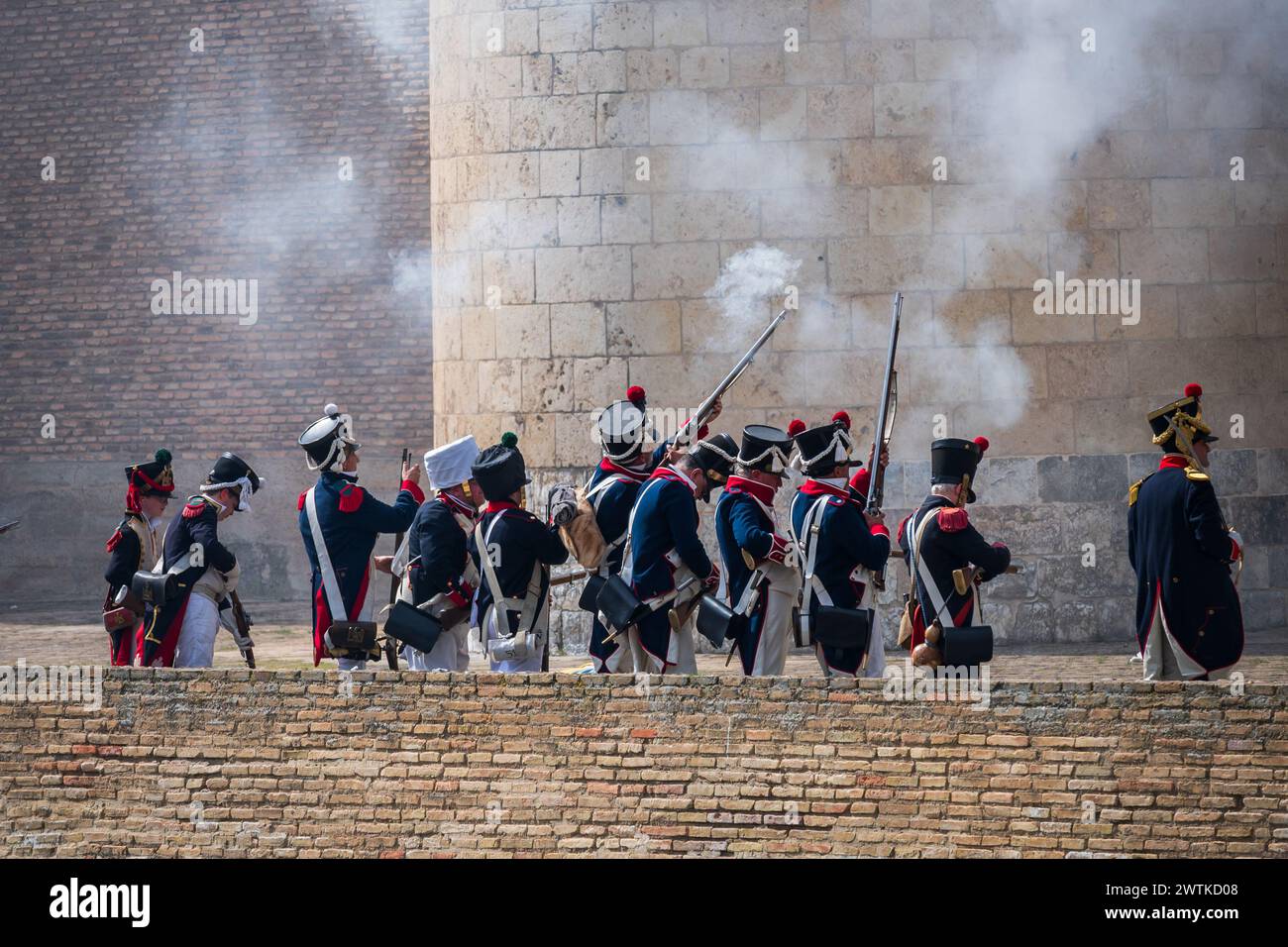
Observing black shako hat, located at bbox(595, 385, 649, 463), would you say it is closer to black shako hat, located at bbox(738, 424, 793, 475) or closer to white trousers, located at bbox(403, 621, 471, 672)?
black shako hat, located at bbox(738, 424, 793, 475)

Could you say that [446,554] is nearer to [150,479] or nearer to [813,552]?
[813,552]

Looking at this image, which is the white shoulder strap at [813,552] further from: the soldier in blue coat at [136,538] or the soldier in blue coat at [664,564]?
the soldier in blue coat at [136,538]

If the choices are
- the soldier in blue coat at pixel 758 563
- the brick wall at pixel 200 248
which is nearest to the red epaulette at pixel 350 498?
the soldier in blue coat at pixel 758 563

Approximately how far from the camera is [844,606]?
28.0 ft

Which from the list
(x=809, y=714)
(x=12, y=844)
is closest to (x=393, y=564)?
(x=12, y=844)

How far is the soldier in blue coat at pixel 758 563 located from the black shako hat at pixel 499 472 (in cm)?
103

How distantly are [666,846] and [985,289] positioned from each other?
599cm

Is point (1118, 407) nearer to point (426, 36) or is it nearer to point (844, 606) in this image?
point (844, 606)

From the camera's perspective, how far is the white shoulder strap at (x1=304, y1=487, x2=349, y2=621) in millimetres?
8945

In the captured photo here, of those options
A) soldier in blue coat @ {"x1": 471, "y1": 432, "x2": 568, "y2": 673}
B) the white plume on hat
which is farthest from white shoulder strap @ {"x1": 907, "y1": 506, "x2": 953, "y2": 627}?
the white plume on hat

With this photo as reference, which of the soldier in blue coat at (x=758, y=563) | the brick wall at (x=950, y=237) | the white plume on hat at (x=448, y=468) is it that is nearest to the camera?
the soldier in blue coat at (x=758, y=563)

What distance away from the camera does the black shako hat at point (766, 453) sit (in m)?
8.58

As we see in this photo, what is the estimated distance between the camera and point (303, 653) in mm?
12398
